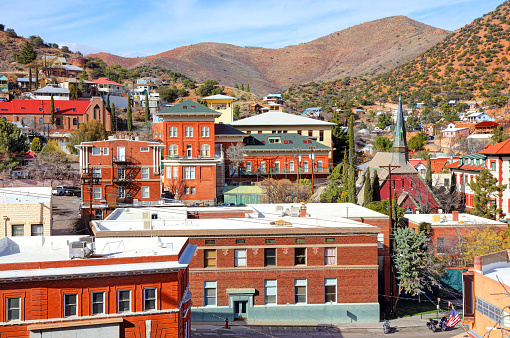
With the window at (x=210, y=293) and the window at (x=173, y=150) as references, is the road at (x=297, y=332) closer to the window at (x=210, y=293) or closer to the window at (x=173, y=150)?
the window at (x=210, y=293)

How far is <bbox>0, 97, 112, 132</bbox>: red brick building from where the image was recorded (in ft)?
397

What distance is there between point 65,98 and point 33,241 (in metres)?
122

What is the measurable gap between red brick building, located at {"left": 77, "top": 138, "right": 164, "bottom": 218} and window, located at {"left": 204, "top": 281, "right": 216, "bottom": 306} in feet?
89.2

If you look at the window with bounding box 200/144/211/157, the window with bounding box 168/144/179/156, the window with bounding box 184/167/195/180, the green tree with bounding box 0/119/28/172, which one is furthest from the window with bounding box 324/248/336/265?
the green tree with bounding box 0/119/28/172

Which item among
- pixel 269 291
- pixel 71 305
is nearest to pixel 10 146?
pixel 269 291

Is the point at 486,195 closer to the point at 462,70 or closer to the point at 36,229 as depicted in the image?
the point at 36,229

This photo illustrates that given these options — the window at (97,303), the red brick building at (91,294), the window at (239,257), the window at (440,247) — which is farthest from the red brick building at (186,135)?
the window at (97,303)

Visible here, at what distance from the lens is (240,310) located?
38.2 metres

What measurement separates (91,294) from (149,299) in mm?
2344

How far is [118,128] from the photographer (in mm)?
131625

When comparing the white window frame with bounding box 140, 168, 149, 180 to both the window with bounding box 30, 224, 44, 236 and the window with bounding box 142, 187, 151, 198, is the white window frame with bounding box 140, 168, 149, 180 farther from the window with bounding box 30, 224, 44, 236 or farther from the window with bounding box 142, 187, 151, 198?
the window with bounding box 30, 224, 44, 236

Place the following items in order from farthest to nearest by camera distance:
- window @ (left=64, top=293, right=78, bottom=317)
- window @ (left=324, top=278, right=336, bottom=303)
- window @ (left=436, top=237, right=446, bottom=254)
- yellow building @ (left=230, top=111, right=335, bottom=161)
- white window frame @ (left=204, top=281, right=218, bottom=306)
Result: yellow building @ (left=230, top=111, right=335, bottom=161)
window @ (left=436, top=237, right=446, bottom=254)
window @ (left=324, top=278, right=336, bottom=303)
white window frame @ (left=204, top=281, right=218, bottom=306)
window @ (left=64, top=293, right=78, bottom=317)

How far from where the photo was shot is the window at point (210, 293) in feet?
125

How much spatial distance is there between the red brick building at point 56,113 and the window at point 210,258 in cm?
9068
